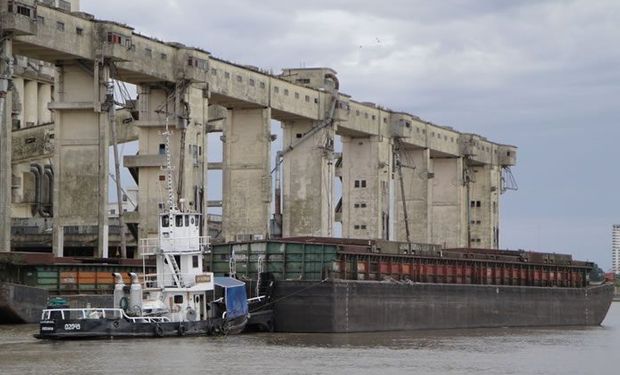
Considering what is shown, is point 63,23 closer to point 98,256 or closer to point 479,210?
point 98,256

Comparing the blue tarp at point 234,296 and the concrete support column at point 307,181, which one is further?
the concrete support column at point 307,181

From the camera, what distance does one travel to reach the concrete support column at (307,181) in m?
93.4

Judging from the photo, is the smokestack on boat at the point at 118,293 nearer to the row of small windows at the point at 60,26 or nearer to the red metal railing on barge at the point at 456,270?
the red metal railing on barge at the point at 456,270

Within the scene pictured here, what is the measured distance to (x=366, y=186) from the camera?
102 m

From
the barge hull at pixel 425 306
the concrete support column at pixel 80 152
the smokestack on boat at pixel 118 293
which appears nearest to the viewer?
the smokestack on boat at pixel 118 293

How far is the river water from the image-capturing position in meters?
41.0

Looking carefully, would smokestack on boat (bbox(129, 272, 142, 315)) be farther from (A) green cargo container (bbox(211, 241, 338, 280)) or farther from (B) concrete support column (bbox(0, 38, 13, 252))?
(B) concrete support column (bbox(0, 38, 13, 252))

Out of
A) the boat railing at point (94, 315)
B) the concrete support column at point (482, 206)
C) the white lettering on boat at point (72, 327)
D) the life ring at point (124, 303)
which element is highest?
the concrete support column at point (482, 206)

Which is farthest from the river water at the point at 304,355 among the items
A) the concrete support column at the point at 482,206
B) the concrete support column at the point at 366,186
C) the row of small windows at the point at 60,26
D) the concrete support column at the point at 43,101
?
the concrete support column at the point at 482,206

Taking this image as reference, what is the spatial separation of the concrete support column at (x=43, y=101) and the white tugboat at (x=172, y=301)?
57862mm

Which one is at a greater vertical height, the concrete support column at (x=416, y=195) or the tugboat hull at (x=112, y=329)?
the concrete support column at (x=416, y=195)

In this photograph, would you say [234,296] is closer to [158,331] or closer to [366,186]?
[158,331]

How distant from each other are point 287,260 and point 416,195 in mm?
54584

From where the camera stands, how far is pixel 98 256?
7175 cm
